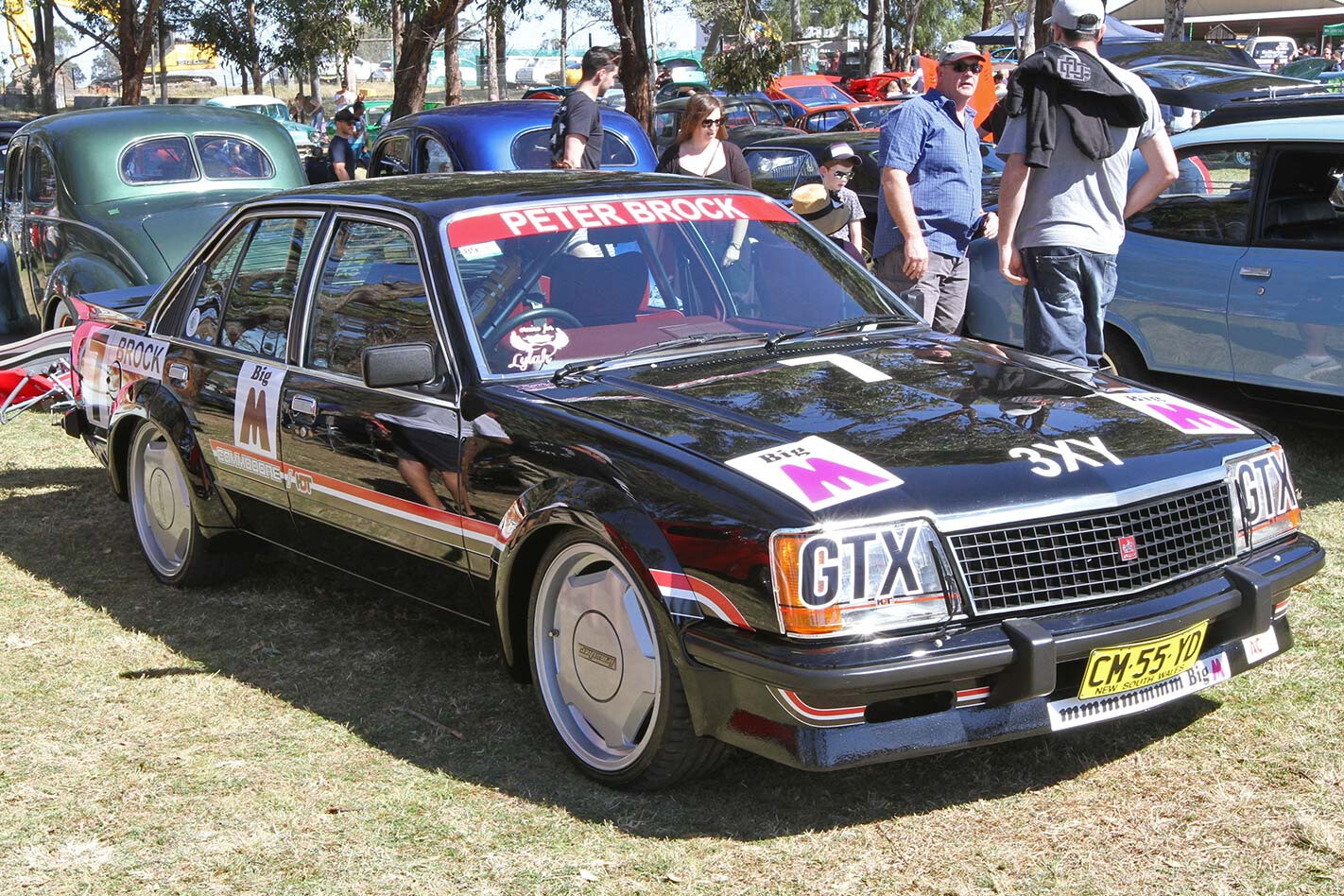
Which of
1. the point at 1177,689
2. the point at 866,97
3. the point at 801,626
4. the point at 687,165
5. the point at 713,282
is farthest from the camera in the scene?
the point at 866,97

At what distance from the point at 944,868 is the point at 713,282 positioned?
2.10 m

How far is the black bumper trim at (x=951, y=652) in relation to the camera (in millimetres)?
3229

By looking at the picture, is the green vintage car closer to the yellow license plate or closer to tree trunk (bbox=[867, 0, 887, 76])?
the yellow license plate

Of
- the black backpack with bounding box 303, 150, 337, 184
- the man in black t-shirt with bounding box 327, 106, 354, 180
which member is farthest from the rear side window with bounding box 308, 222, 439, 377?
the black backpack with bounding box 303, 150, 337, 184

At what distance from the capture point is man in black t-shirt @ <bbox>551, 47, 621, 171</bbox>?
869 centimetres

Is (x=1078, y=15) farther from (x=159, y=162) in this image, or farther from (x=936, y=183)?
(x=159, y=162)

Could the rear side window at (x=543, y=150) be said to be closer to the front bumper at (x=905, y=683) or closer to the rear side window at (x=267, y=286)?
the rear side window at (x=267, y=286)

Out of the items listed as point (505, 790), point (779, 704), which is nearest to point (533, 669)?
point (505, 790)

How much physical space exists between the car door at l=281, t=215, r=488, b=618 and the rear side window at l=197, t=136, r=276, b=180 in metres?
6.26

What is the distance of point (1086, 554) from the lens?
3479mm

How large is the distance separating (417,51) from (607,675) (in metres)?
16.8

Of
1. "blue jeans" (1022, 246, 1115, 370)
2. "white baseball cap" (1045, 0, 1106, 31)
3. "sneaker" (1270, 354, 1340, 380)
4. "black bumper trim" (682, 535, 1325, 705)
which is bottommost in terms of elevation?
"black bumper trim" (682, 535, 1325, 705)

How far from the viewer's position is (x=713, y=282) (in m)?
4.78

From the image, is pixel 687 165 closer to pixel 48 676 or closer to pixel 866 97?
pixel 48 676
